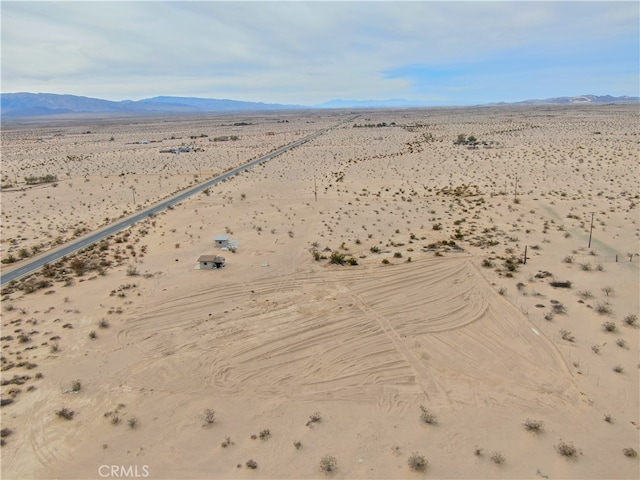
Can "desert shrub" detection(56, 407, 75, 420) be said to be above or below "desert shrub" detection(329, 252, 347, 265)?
below

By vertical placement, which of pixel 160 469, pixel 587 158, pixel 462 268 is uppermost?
pixel 587 158

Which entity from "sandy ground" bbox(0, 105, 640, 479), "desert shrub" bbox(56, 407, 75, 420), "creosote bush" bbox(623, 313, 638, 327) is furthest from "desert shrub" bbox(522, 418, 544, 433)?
"desert shrub" bbox(56, 407, 75, 420)

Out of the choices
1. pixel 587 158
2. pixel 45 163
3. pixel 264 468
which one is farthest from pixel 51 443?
pixel 45 163

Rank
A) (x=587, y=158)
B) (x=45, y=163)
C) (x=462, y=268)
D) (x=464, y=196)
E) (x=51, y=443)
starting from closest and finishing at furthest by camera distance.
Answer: (x=51, y=443), (x=462, y=268), (x=464, y=196), (x=587, y=158), (x=45, y=163)

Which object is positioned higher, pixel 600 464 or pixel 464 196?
pixel 464 196

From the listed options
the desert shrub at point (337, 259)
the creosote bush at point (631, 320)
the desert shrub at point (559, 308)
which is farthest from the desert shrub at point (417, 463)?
the desert shrub at point (337, 259)

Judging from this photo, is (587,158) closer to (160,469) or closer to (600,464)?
(600,464)

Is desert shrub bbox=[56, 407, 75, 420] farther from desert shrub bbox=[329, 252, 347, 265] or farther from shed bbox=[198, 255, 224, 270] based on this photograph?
desert shrub bbox=[329, 252, 347, 265]
